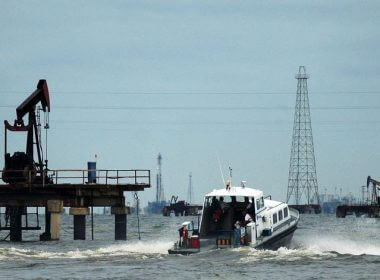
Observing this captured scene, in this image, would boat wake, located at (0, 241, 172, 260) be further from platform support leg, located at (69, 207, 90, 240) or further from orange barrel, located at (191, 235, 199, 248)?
platform support leg, located at (69, 207, 90, 240)

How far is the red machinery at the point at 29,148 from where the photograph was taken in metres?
70.8

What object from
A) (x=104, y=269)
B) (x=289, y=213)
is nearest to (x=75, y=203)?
(x=289, y=213)

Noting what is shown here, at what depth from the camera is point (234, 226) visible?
157 feet

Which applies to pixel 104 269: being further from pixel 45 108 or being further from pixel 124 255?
pixel 45 108

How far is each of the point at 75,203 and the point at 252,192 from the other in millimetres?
23478

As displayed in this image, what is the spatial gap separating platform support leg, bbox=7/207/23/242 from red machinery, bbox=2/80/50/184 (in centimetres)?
312

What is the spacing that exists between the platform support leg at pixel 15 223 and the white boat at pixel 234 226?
2788 cm

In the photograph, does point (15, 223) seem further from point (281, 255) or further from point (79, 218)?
point (281, 255)

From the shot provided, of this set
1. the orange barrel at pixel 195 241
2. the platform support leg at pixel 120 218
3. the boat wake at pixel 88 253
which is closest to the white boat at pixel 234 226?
the orange barrel at pixel 195 241

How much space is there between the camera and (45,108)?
74.8m

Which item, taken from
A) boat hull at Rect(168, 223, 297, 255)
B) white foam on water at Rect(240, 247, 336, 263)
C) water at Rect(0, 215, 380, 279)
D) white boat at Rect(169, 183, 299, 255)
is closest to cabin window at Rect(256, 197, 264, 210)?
white boat at Rect(169, 183, 299, 255)

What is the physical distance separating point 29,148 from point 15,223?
532cm

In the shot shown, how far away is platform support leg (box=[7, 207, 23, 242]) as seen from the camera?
73688mm

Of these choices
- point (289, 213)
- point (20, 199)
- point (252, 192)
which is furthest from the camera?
point (20, 199)
